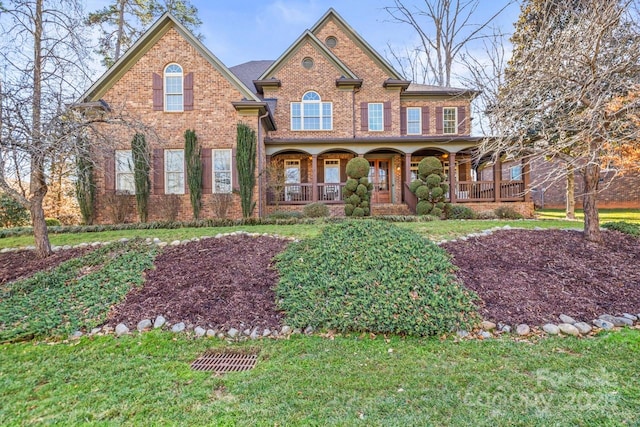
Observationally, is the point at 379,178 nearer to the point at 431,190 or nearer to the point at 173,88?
the point at 431,190

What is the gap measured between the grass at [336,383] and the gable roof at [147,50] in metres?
10.3

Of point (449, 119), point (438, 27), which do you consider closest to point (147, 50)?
point (449, 119)

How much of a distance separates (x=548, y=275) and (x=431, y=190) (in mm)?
7455

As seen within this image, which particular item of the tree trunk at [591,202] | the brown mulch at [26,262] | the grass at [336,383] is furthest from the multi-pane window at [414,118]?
the brown mulch at [26,262]

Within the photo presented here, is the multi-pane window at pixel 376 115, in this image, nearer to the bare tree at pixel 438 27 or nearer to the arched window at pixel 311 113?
the arched window at pixel 311 113

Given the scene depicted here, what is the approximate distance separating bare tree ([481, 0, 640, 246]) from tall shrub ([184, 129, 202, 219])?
9600mm

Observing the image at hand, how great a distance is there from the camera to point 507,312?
4.14 m

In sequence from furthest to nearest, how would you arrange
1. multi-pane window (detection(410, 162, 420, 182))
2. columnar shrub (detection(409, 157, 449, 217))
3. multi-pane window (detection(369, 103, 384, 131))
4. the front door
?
multi-pane window (detection(410, 162, 420, 182)) → the front door → multi-pane window (detection(369, 103, 384, 131)) → columnar shrub (detection(409, 157, 449, 217))

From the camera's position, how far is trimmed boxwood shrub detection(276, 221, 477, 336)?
3.77m

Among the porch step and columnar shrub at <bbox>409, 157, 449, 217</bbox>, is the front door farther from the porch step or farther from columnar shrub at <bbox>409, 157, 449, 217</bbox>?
columnar shrub at <bbox>409, 157, 449, 217</bbox>

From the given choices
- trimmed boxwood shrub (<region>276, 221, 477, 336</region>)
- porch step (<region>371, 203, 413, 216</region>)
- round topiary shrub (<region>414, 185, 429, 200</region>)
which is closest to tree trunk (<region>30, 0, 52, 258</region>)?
trimmed boxwood shrub (<region>276, 221, 477, 336</region>)

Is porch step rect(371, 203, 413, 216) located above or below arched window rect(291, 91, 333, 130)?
below

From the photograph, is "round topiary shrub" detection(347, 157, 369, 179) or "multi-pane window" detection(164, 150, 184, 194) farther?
"multi-pane window" detection(164, 150, 184, 194)

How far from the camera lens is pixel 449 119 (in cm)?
1619
